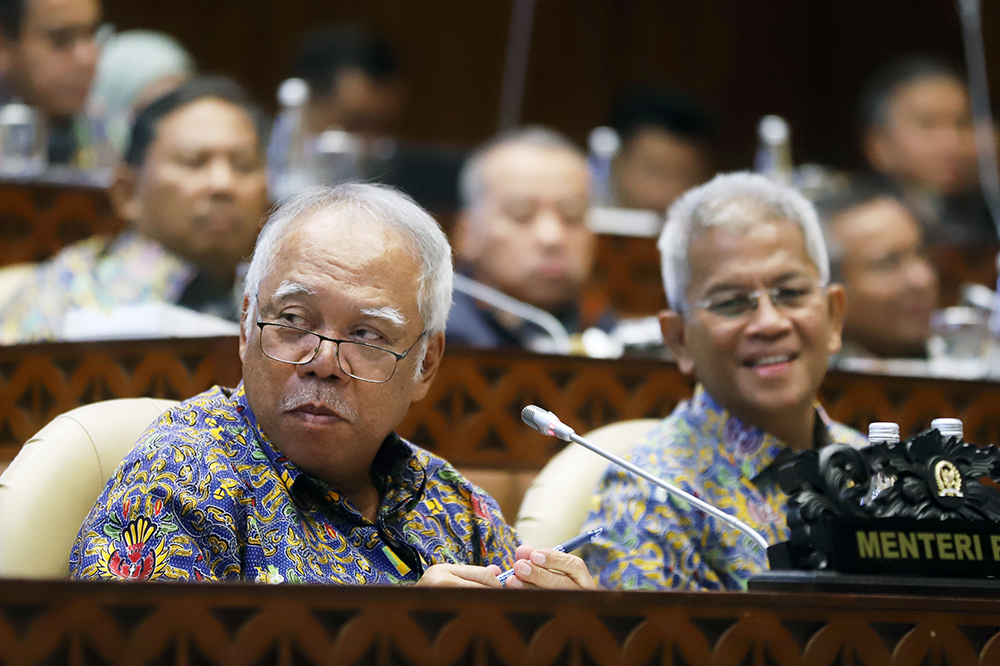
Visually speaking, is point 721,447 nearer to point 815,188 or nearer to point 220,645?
point 220,645

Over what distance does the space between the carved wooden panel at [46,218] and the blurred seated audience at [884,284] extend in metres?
2.01

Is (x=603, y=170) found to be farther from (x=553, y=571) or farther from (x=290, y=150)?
(x=553, y=571)

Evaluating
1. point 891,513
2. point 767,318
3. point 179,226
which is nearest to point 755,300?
point 767,318

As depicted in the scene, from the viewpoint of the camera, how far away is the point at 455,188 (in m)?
4.18

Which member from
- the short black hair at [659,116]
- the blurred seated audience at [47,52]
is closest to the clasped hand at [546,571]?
the blurred seated audience at [47,52]

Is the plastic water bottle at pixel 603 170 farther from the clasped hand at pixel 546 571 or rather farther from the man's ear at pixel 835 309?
the clasped hand at pixel 546 571

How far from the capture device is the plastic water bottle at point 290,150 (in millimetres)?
3826

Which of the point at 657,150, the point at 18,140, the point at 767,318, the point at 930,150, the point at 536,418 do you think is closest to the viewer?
the point at 536,418

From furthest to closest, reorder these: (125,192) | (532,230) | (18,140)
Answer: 1. (18,140)
2. (532,230)
3. (125,192)

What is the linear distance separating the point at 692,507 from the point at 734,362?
0.85ft

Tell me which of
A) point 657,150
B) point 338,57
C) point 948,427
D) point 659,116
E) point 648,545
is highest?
point 338,57

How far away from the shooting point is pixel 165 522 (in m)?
1.31

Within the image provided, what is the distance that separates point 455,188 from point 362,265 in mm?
2673

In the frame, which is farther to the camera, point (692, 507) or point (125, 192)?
point (125, 192)
